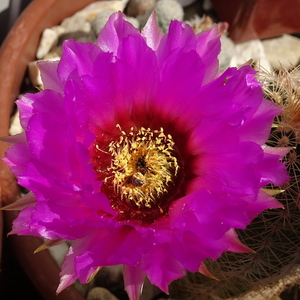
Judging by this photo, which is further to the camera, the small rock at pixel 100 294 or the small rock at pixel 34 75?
the small rock at pixel 34 75

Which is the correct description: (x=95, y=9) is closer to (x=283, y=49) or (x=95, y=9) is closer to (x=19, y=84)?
(x=19, y=84)

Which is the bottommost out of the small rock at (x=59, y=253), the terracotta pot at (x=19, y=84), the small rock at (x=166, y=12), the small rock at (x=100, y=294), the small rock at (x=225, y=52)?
the small rock at (x=100, y=294)

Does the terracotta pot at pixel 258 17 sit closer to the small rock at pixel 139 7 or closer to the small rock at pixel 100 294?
the small rock at pixel 139 7

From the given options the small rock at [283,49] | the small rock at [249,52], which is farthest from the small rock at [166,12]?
the small rock at [283,49]

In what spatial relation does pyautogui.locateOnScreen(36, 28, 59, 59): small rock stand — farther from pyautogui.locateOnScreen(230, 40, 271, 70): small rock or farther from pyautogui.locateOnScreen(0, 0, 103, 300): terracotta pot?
pyautogui.locateOnScreen(230, 40, 271, 70): small rock

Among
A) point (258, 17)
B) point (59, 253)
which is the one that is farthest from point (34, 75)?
point (258, 17)

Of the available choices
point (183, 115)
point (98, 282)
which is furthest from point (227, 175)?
point (98, 282)
